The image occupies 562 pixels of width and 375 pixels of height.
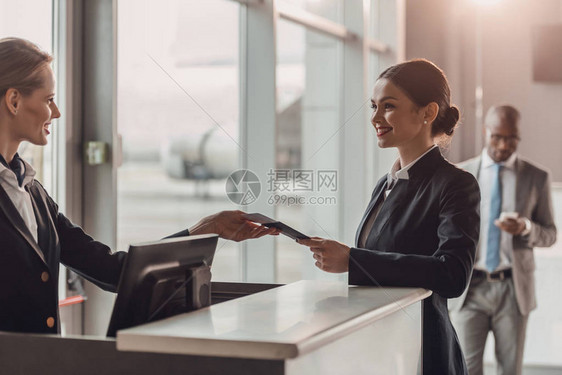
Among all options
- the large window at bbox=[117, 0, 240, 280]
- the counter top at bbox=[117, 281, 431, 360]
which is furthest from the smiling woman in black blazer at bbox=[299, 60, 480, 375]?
the large window at bbox=[117, 0, 240, 280]

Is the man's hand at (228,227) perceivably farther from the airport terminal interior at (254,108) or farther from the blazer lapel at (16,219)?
the airport terminal interior at (254,108)

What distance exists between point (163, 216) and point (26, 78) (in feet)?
6.84

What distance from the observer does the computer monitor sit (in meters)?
1.52

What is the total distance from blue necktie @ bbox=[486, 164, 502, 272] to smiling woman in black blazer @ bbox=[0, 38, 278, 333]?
230 cm

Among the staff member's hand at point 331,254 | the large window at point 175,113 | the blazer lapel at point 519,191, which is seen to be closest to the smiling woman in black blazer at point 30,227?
the staff member's hand at point 331,254

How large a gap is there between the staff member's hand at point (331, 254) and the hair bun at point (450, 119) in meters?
0.57

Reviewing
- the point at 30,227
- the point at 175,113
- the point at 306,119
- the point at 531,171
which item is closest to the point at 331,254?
the point at 30,227

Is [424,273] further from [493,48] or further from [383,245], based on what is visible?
[493,48]

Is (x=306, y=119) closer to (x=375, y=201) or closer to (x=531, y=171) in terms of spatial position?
(x=531, y=171)

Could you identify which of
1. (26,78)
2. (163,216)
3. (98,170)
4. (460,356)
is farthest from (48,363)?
(163,216)

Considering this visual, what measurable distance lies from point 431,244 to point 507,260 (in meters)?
2.12

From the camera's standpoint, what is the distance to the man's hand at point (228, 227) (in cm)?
226

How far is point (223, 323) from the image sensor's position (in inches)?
56.6

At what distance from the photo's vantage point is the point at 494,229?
4262mm
